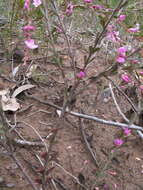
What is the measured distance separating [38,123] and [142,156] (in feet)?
2.04

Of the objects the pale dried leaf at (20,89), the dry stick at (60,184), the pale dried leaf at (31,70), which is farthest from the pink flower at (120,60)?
the pale dried leaf at (31,70)

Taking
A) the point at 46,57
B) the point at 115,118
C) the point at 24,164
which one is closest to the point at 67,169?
the point at 24,164

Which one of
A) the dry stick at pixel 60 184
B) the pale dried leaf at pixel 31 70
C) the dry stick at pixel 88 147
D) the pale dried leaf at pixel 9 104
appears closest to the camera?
the dry stick at pixel 60 184

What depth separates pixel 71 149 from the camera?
1.66 metres

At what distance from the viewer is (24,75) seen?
216cm

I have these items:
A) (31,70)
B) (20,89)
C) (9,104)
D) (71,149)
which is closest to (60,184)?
(71,149)

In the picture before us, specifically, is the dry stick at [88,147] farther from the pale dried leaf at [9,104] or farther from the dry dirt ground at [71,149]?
the pale dried leaf at [9,104]

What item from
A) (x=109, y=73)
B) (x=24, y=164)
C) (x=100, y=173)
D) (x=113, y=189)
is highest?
(x=109, y=73)

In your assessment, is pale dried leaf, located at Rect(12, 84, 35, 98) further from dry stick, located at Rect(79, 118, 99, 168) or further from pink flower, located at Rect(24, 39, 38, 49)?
pink flower, located at Rect(24, 39, 38, 49)

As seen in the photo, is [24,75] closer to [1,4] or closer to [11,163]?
[11,163]

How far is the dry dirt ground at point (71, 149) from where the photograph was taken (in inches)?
56.6

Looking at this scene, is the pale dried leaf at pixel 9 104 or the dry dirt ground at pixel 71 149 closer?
the dry dirt ground at pixel 71 149

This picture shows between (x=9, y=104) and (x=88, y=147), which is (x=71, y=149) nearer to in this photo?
(x=88, y=147)

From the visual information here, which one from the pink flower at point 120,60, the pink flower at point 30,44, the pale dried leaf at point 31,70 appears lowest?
the pale dried leaf at point 31,70
